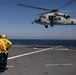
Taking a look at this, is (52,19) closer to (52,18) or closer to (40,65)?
(52,18)

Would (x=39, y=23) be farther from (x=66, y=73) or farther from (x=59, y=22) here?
(x=66, y=73)

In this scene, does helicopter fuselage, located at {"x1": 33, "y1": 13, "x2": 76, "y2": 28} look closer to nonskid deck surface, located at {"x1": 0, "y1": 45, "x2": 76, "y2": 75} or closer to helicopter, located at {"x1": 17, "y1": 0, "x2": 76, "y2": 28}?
helicopter, located at {"x1": 17, "y1": 0, "x2": 76, "y2": 28}

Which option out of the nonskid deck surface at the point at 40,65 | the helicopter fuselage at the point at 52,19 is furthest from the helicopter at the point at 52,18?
the nonskid deck surface at the point at 40,65

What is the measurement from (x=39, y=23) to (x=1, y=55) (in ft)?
86.6

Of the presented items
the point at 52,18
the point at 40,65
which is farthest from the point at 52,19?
the point at 40,65

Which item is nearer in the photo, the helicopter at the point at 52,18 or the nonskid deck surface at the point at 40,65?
the nonskid deck surface at the point at 40,65

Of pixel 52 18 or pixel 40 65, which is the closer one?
pixel 40 65

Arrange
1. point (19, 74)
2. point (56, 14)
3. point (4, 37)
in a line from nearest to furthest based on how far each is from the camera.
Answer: point (19, 74) → point (4, 37) → point (56, 14)

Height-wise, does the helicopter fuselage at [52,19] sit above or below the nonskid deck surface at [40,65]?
above

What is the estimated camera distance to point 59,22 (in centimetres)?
3697

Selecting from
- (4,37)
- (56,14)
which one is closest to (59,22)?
(56,14)

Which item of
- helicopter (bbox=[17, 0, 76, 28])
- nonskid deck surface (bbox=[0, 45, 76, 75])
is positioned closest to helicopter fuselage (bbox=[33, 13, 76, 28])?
helicopter (bbox=[17, 0, 76, 28])

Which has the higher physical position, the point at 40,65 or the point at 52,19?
the point at 52,19

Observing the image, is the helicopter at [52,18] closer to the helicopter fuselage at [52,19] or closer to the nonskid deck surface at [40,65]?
the helicopter fuselage at [52,19]
